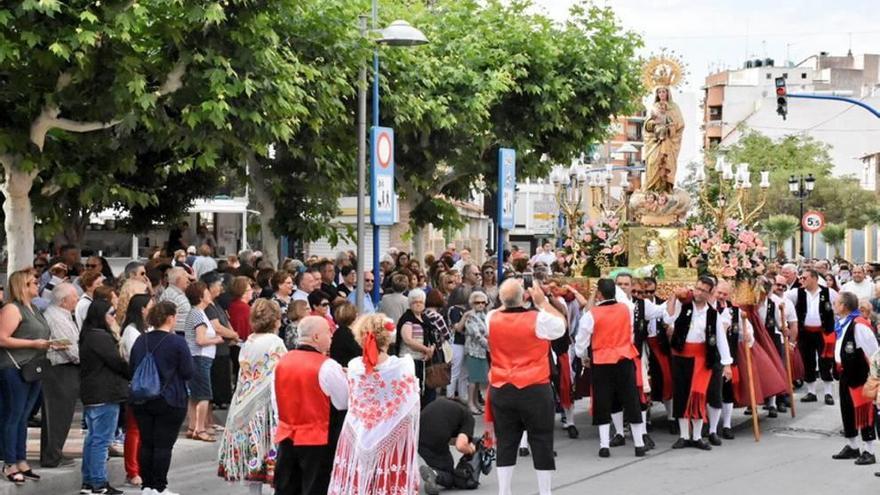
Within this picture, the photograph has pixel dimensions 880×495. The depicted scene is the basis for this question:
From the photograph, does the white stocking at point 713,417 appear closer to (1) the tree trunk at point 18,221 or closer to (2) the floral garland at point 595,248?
(2) the floral garland at point 595,248

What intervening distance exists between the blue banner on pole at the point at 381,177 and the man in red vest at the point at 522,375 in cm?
597

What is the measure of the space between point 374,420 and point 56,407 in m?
4.24

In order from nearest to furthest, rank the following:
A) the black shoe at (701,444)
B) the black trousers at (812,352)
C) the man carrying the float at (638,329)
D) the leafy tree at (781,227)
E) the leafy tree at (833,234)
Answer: the man carrying the float at (638,329)
the black shoe at (701,444)
the black trousers at (812,352)
the leafy tree at (781,227)
the leafy tree at (833,234)

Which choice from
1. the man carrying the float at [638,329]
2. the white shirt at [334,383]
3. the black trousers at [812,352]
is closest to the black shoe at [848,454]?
the man carrying the float at [638,329]

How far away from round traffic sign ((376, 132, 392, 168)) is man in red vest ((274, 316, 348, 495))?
787 centimetres

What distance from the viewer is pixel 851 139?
299ft

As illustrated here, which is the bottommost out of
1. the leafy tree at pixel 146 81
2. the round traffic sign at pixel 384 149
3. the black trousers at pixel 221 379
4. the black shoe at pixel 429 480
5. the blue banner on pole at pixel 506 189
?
the black shoe at pixel 429 480

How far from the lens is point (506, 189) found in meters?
18.5

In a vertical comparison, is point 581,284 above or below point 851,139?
below

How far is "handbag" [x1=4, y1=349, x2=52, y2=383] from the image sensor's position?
37.1ft

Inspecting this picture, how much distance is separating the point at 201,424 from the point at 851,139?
8366 centimetres

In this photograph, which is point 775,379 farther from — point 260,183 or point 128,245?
point 128,245

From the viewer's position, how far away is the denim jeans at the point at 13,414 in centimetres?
1130

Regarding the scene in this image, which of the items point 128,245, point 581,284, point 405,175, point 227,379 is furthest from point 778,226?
point 227,379
